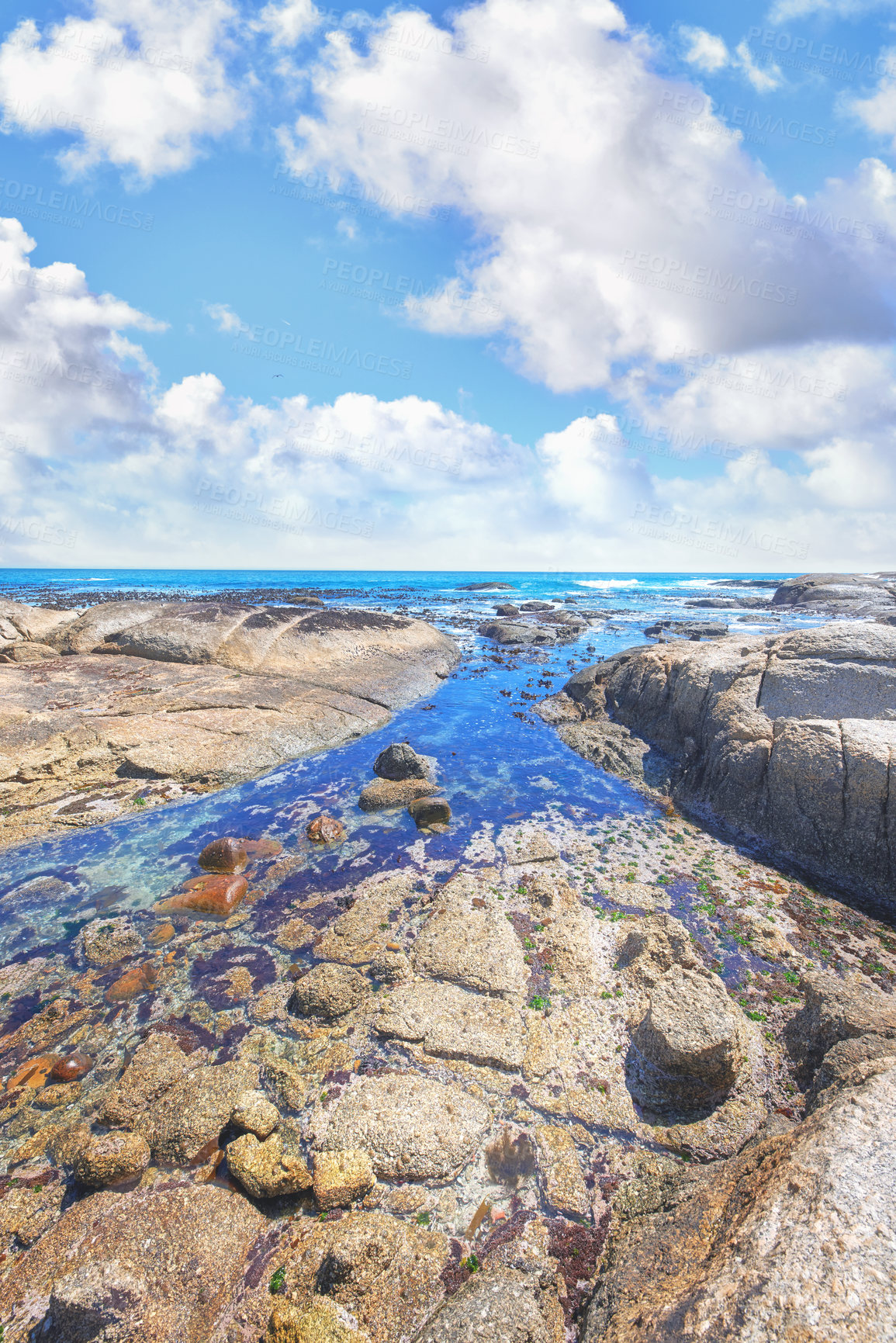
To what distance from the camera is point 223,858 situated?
10.2 meters

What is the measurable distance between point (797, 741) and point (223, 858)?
1248 centimetres

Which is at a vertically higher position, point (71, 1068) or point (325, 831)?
point (325, 831)

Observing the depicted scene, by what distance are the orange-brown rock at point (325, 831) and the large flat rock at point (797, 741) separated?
350 inches

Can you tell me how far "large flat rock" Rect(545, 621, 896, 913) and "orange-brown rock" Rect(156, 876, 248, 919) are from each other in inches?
429

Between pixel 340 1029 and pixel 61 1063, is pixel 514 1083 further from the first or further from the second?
pixel 61 1063

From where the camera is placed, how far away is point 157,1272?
4.23m

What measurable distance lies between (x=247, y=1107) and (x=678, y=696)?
14976 millimetres

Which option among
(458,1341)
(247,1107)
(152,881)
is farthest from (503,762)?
(458,1341)

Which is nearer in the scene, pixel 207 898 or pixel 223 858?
pixel 207 898

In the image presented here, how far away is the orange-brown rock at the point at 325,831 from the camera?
11320mm

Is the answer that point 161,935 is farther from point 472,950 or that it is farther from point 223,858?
point 472,950

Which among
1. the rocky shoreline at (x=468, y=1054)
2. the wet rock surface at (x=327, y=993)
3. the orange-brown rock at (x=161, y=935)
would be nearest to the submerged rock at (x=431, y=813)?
the rocky shoreline at (x=468, y=1054)

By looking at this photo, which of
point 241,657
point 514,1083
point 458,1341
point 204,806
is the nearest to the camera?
point 458,1341

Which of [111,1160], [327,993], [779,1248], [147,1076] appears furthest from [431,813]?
[779,1248]
